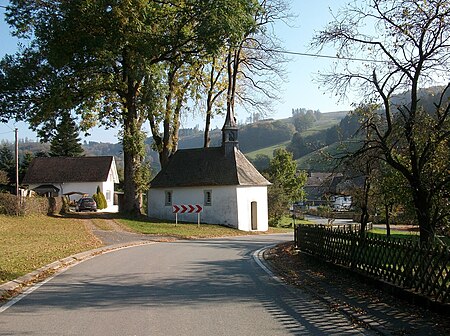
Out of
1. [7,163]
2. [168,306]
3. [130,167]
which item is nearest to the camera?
[168,306]

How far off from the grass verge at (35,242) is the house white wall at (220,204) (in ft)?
35.4

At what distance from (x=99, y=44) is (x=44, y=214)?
15.3 m

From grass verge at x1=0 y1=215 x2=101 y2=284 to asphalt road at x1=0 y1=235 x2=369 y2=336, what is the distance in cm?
135

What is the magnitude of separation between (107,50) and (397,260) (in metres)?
25.9

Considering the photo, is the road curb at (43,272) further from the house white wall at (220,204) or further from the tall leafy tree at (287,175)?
the tall leafy tree at (287,175)

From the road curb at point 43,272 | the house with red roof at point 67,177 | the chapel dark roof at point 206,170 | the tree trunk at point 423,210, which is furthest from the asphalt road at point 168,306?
the house with red roof at point 67,177

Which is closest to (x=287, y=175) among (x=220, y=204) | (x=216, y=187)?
(x=216, y=187)

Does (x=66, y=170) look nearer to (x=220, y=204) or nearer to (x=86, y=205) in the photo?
(x=86, y=205)

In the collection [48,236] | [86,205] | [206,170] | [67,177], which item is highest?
[67,177]

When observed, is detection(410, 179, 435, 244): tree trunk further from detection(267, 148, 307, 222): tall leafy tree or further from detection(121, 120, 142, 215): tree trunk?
detection(267, 148, 307, 222): tall leafy tree

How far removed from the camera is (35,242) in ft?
74.2

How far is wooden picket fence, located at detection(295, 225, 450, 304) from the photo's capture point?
9.06 meters

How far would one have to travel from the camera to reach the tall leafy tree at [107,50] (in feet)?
103

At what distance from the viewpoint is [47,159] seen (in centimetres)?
6975
